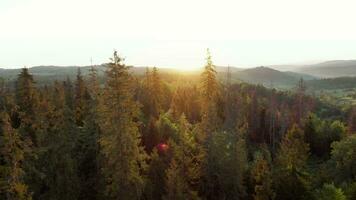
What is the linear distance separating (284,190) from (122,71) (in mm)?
22118

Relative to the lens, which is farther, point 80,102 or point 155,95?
point 155,95

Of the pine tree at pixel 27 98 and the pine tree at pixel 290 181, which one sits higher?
the pine tree at pixel 27 98

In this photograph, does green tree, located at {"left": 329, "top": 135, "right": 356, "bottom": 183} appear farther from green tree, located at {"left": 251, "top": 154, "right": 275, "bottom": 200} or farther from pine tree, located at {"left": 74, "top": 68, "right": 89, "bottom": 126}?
pine tree, located at {"left": 74, "top": 68, "right": 89, "bottom": 126}

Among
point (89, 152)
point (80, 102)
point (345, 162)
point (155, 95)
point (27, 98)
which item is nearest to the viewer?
point (89, 152)

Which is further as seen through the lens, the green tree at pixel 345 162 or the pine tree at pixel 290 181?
the green tree at pixel 345 162

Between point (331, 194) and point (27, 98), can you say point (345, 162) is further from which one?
point (27, 98)

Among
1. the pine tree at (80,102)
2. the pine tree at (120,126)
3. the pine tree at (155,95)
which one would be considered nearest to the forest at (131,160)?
the pine tree at (120,126)

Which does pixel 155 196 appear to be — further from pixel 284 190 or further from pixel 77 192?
pixel 284 190

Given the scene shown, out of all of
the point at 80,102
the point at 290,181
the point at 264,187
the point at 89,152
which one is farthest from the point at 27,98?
the point at 290,181

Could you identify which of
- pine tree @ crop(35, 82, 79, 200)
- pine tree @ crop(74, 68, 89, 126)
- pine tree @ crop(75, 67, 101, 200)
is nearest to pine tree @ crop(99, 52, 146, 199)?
pine tree @ crop(35, 82, 79, 200)

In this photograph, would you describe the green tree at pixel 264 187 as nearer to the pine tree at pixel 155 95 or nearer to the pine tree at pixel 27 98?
the pine tree at pixel 27 98

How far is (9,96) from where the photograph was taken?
67.0m

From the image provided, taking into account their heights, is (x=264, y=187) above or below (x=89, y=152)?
below

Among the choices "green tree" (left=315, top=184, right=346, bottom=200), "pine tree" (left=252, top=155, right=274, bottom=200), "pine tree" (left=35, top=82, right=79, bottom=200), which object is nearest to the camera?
"green tree" (left=315, top=184, right=346, bottom=200)
